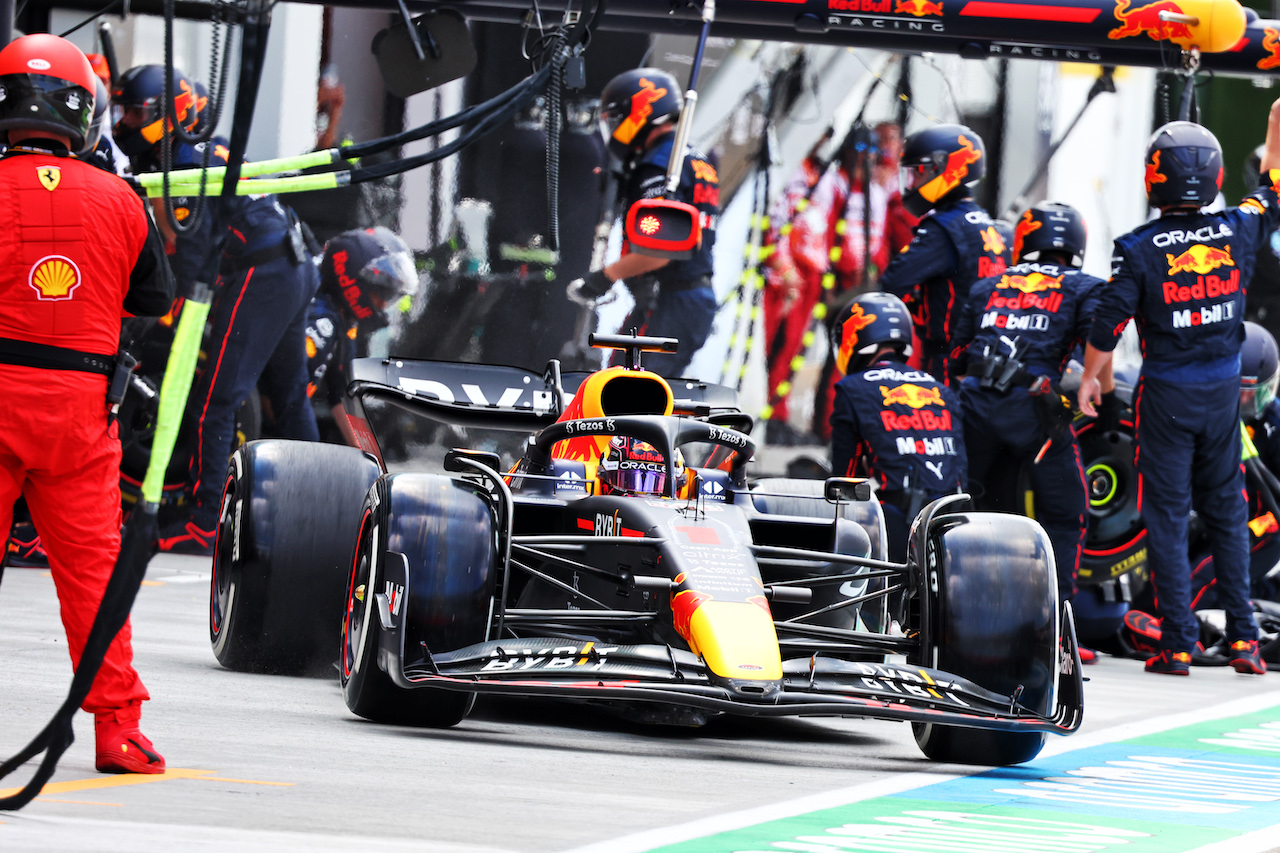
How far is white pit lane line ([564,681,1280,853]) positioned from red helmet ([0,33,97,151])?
7.35ft

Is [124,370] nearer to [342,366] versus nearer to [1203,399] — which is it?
[1203,399]

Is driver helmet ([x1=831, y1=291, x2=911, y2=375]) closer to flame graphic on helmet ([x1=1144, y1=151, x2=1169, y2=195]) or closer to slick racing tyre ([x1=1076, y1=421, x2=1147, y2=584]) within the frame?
flame graphic on helmet ([x1=1144, y1=151, x2=1169, y2=195])

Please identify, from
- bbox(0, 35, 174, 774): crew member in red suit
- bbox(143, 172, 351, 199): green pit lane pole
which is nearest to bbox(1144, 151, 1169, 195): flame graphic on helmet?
bbox(143, 172, 351, 199): green pit lane pole

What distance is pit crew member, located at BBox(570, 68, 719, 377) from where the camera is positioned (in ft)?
35.7

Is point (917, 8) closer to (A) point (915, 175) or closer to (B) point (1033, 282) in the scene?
(A) point (915, 175)

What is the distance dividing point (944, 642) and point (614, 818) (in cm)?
166

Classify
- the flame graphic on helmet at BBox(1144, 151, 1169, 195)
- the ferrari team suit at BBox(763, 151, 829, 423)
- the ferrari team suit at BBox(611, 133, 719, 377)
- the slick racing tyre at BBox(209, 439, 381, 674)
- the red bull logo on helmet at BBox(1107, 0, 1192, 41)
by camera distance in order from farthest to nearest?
the ferrari team suit at BBox(763, 151, 829, 423)
the ferrari team suit at BBox(611, 133, 719, 377)
the red bull logo on helmet at BBox(1107, 0, 1192, 41)
the flame graphic on helmet at BBox(1144, 151, 1169, 195)
the slick racing tyre at BBox(209, 439, 381, 674)

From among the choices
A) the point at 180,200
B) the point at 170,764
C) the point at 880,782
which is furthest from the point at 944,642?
the point at 180,200

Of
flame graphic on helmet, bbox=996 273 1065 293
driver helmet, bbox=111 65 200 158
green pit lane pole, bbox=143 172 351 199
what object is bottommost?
flame graphic on helmet, bbox=996 273 1065 293

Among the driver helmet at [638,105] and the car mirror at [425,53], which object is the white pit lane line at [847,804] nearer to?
the driver helmet at [638,105]

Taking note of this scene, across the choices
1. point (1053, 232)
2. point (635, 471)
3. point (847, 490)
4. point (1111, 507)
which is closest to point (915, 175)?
point (1053, 232)

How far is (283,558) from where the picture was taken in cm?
636

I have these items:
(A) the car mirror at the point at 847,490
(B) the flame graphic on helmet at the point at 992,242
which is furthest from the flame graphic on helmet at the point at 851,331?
(A) the car mirror at the point at 847,490

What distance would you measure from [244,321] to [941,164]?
4.17 meters
